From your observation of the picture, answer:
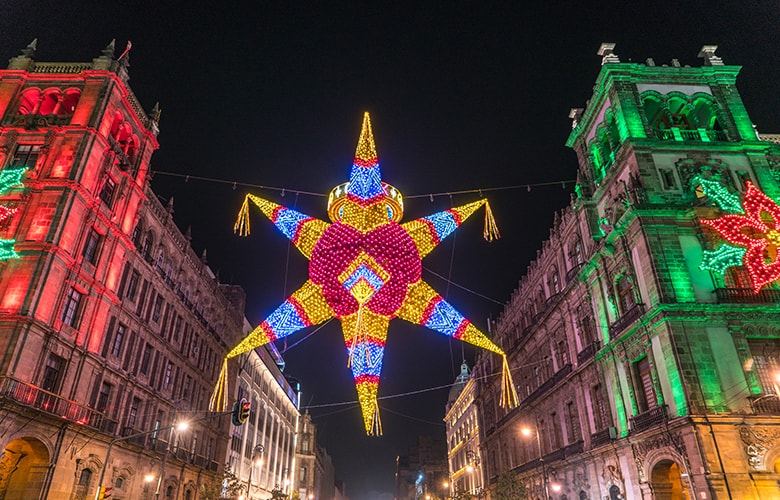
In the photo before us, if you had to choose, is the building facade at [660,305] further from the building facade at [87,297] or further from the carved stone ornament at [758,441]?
the building facade at [87,297]

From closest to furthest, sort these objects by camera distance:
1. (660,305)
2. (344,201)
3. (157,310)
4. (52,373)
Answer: (344,201) < (660,305) < (52,373) < (157,310)

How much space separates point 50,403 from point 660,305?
30.4 m

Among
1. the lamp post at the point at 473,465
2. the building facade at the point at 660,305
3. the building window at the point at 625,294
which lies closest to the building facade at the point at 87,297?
the building facade at the point at 660,305

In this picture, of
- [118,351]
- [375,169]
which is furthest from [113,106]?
[375,169]

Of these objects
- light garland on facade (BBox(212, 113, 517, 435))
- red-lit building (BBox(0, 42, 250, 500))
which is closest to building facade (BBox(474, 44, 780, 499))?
light garland on facade (BBox(212, 113, 517, 435))

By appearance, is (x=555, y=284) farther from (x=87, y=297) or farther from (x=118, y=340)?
(x=87, y=297)

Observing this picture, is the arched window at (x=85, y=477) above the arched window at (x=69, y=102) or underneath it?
underneath

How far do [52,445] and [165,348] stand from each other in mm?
13862

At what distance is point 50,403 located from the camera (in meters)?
23.6

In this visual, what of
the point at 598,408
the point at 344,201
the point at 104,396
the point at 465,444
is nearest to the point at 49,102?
the point at 104,396

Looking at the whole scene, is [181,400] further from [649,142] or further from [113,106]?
[649,142]

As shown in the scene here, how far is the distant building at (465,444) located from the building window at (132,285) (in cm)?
3532

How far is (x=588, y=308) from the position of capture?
105ft

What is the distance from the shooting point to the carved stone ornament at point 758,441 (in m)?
20.3
